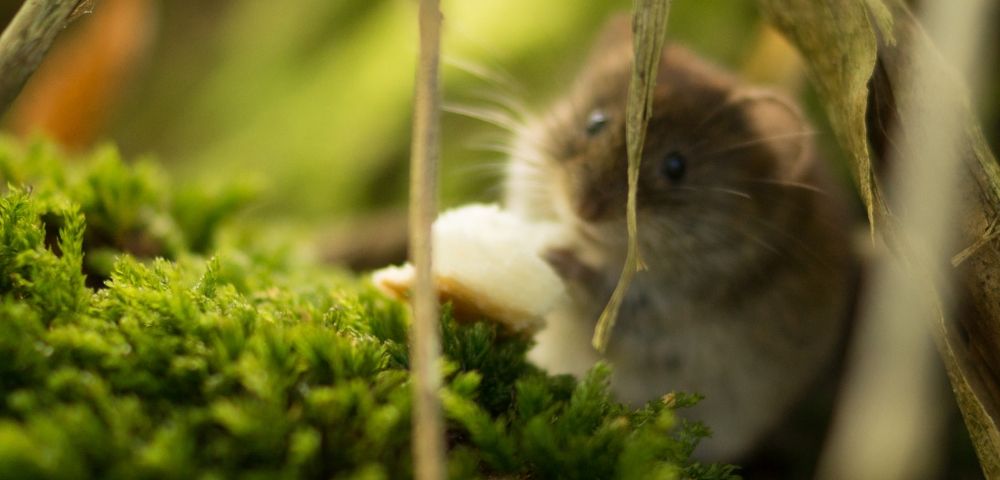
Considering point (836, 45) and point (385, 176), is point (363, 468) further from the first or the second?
point (385, 176)

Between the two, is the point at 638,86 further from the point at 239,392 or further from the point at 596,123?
the point at 596,123

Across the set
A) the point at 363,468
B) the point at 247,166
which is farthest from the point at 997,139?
the point at 247,166

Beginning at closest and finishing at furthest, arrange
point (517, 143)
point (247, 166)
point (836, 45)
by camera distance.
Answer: point (836, 45) < point (517, 143) < point (247, 166)

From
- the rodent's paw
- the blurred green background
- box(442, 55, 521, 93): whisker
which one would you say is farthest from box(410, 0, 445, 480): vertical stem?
the blurred green background

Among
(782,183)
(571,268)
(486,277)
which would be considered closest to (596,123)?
(571,268)

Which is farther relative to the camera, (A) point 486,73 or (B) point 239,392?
(A) point 486,73

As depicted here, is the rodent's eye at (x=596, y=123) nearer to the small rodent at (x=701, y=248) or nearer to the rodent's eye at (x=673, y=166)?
the small rodent at (x=701, y=248)

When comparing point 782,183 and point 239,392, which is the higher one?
point 782,183

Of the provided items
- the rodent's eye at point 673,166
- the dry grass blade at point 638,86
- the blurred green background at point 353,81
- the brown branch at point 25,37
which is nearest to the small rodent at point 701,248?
the rodent's eye at point 673,166
